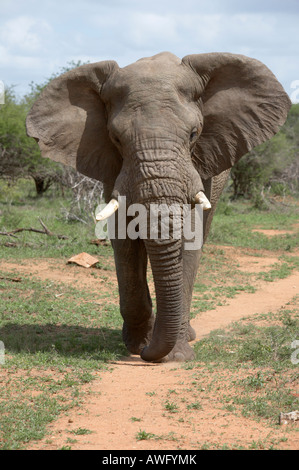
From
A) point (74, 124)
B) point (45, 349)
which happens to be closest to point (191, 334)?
point (45, 349)

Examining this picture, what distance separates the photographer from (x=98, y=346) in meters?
6.28

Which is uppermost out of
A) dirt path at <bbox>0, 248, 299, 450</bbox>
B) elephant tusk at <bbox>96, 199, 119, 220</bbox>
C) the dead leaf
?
elephant tusk at <bbox>96, 199, 119, 220</bbox>

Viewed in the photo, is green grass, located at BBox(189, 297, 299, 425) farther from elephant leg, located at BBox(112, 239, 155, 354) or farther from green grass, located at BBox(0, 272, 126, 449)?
green grass, located at BBox(0, 272, 126, 449)

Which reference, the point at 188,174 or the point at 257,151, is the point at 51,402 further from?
the point at 257,151

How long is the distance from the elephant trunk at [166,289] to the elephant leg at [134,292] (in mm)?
584

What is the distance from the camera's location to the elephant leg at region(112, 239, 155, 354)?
5.81 meters

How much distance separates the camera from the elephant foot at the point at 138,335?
620 cm

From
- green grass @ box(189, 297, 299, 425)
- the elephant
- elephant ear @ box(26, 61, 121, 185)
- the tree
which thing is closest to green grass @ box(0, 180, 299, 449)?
green grass @ box(189, 297, 299, 425)

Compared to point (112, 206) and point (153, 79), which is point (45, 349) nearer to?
point (112, 206)

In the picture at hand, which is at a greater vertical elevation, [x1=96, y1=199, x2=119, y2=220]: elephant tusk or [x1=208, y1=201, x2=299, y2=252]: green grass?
[x1=96, y1=199, x2=119, y2=220]: elephant tusk

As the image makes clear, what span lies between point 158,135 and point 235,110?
4.41ft

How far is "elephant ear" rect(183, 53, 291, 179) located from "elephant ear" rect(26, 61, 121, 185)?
34.4 inches

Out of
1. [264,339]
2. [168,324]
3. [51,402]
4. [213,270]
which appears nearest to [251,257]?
[213,270]

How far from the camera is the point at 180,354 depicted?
5879 millimetres
